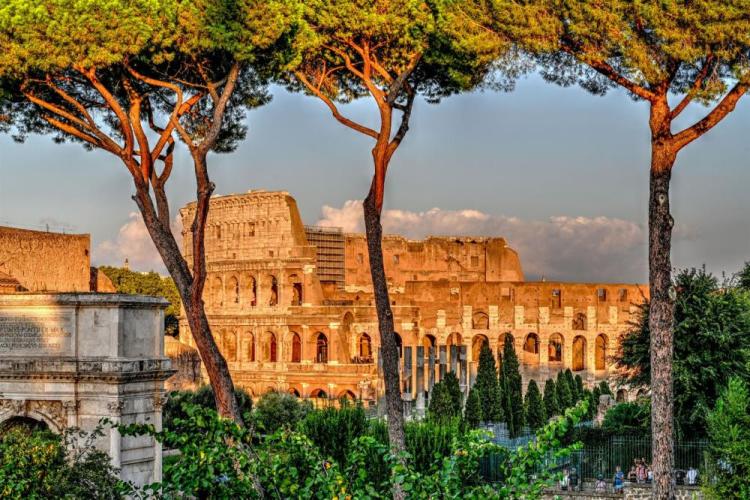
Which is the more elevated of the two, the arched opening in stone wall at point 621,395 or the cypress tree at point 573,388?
the cypress tree at point 573,388

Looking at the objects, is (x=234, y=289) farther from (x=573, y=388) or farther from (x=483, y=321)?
(x=573, y=388)

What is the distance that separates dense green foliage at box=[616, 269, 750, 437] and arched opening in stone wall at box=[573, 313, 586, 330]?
26.1m

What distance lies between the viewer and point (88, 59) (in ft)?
43.8

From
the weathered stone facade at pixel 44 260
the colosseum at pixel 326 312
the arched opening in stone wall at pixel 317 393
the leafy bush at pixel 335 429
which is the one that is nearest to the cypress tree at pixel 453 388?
the weathered stone facade at pixel 44 260

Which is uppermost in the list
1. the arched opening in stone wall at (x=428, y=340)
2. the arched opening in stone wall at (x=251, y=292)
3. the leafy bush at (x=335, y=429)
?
the arched opening in stone wall at (x=251, y=292)

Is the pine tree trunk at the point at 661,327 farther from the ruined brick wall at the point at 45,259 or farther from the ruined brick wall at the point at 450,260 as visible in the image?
the ruined brick wall at the point at 450,260

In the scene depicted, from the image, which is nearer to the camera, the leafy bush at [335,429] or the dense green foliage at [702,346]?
the leafy bush at [335,429]

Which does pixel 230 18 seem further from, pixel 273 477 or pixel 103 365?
pixel 273 477

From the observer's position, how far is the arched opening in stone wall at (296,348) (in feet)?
140

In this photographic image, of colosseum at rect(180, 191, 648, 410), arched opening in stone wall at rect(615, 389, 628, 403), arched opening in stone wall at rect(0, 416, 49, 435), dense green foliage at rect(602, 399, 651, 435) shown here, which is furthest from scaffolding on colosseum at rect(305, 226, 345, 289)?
arched opening in stone wall at rect(0, 416, 49, 435)

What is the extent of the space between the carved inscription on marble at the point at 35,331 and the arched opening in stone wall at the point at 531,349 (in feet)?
101

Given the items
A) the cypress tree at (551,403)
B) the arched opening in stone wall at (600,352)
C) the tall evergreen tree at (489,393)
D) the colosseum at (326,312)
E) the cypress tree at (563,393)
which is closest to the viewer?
the tall evergreen tree at (489,393)

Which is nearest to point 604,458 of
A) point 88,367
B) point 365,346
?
point 88,367

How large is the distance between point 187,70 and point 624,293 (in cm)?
3417
